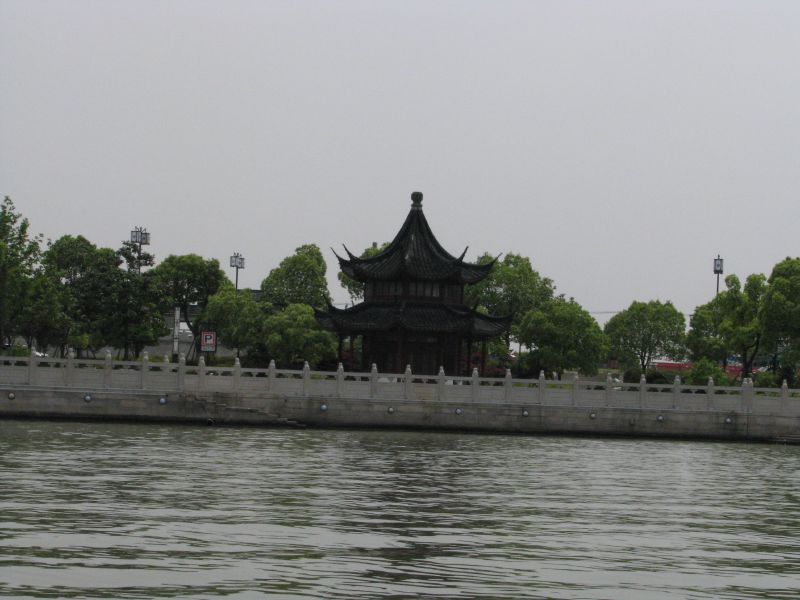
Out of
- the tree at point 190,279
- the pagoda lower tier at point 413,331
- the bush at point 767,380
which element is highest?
the tree at point 190,279

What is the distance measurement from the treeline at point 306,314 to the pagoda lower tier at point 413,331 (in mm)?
12638

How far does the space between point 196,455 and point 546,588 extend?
1863 centimetres

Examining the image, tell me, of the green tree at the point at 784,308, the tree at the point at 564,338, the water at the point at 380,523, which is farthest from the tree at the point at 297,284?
the water at the point at 380,523

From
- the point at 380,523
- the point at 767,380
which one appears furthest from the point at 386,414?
the point at 767,380

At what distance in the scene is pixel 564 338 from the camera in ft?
243

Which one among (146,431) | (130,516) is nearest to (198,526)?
(130,516)

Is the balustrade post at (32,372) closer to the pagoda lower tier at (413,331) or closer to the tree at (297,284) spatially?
the pagoda lower tier at (413,331)

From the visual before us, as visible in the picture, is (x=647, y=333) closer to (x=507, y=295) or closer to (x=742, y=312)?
(x=507, y=295)

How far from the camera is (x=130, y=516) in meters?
20.2

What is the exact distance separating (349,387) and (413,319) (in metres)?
10.9

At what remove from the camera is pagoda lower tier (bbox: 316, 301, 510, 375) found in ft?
187

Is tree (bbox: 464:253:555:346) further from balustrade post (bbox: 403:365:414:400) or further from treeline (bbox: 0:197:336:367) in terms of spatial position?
balustrade post (bbox: 403:365:414:400)

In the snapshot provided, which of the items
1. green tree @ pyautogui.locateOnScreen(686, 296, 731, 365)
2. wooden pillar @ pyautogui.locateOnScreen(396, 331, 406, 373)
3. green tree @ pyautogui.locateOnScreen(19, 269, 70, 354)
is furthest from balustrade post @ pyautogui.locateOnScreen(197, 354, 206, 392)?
green tree @ pyautogui.locateOnScreen(686, 296, 731, 365)

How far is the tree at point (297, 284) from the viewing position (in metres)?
88.7
